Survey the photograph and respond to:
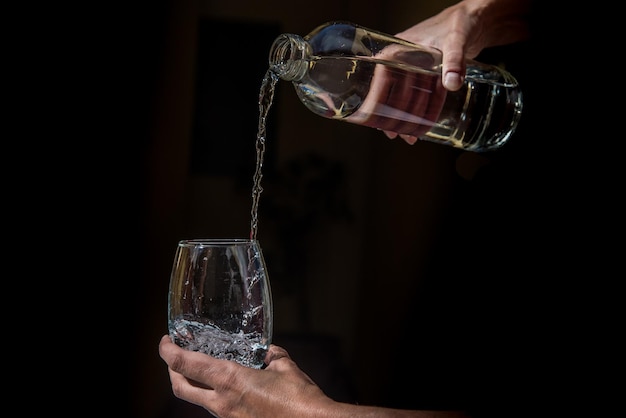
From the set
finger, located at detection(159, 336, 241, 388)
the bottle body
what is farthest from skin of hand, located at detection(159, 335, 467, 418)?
the bottle body

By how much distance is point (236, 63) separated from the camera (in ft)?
6.07

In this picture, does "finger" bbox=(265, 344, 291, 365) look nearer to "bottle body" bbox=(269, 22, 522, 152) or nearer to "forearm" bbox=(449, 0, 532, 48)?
"bottle body" bbox=(269, 22, 522, 152)

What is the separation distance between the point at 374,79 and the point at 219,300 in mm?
375

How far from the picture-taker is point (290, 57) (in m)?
0.93

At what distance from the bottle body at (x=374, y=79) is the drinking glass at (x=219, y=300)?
25 cm

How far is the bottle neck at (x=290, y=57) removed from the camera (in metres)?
0.92

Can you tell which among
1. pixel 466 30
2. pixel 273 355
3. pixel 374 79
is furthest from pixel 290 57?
pixel 273 355

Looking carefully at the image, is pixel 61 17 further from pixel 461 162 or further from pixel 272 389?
pixel 272 389

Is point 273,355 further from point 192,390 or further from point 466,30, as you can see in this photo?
point 466,30

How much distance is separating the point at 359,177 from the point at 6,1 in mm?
1083

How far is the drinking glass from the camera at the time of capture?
852 millimetres

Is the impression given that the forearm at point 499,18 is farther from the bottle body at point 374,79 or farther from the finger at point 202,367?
the finger at point 202,367

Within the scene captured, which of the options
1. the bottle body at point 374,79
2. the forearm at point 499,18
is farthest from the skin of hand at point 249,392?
the forearm at point 499,18

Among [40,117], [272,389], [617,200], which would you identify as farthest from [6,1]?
[617,200]
